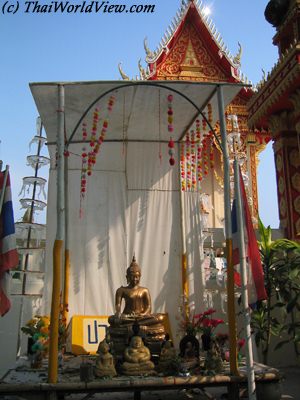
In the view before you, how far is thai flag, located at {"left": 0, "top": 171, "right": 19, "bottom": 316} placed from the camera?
521 cm

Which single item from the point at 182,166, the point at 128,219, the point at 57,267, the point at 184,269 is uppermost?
the point at 182,166

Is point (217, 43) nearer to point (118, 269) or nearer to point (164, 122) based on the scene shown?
point (164, 122)

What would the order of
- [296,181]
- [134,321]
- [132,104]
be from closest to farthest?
1. [134,321]
2. [132,104]
3. [296,181]

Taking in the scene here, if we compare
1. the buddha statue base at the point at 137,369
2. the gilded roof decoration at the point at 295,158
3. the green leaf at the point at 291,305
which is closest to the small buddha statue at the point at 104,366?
the buddha statue base at the point at 137,369

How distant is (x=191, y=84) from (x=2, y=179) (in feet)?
9.43

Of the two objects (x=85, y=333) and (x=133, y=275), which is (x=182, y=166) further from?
(x=85, y=333)

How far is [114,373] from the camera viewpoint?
17.6ft

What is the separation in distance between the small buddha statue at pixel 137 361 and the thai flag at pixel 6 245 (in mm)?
1651

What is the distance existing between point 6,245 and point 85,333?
10.3 ft

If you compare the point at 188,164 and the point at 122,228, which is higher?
the point at 188,164

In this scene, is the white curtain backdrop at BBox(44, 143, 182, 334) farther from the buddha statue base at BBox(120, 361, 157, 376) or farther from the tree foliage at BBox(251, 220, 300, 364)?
the buddha statue base at BBox(120, 361, 157, 376)

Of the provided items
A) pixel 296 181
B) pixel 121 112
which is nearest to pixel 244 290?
pixel 121 112

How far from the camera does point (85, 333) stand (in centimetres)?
780

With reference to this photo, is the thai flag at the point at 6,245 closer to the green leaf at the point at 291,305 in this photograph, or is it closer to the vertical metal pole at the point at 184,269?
the vertical metal pole at the point at 184,269
